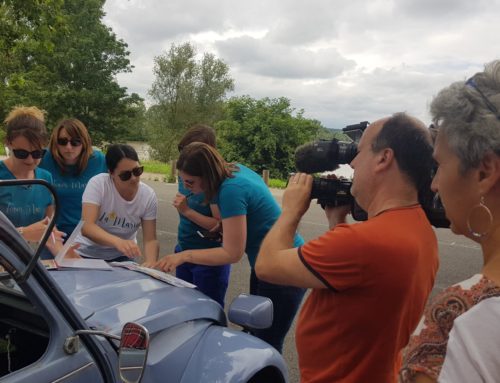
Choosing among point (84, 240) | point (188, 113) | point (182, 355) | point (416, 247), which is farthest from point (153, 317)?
point (188, 113)

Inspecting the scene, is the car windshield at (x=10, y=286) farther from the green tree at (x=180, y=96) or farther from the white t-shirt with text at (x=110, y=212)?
the green tree at (x=180, y=96)

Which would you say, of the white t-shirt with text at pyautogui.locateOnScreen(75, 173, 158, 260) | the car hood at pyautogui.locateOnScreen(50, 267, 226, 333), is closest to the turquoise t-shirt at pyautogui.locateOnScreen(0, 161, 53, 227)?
the car hood at pyautogui.locateOnScreen(50, 267, 226, 333)

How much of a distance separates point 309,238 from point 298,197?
679 cm

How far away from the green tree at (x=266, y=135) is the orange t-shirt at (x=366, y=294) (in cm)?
2142

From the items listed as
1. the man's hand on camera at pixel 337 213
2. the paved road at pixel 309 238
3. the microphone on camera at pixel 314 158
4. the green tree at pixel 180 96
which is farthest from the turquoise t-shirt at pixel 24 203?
the green tree at pixel 180 96

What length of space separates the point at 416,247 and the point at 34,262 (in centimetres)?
108

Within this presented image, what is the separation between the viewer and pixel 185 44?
108ft

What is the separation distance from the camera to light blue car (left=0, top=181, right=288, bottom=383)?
1.25 metres

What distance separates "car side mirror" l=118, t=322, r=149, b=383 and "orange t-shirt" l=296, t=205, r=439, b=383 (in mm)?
504

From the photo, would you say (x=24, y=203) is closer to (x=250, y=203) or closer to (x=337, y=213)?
(x=337, y=213)

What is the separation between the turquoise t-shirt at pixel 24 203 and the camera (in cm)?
135

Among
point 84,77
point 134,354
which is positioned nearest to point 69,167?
point 134,354

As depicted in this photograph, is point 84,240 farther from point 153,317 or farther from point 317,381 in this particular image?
point 317,381

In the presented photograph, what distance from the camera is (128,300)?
175 cm
